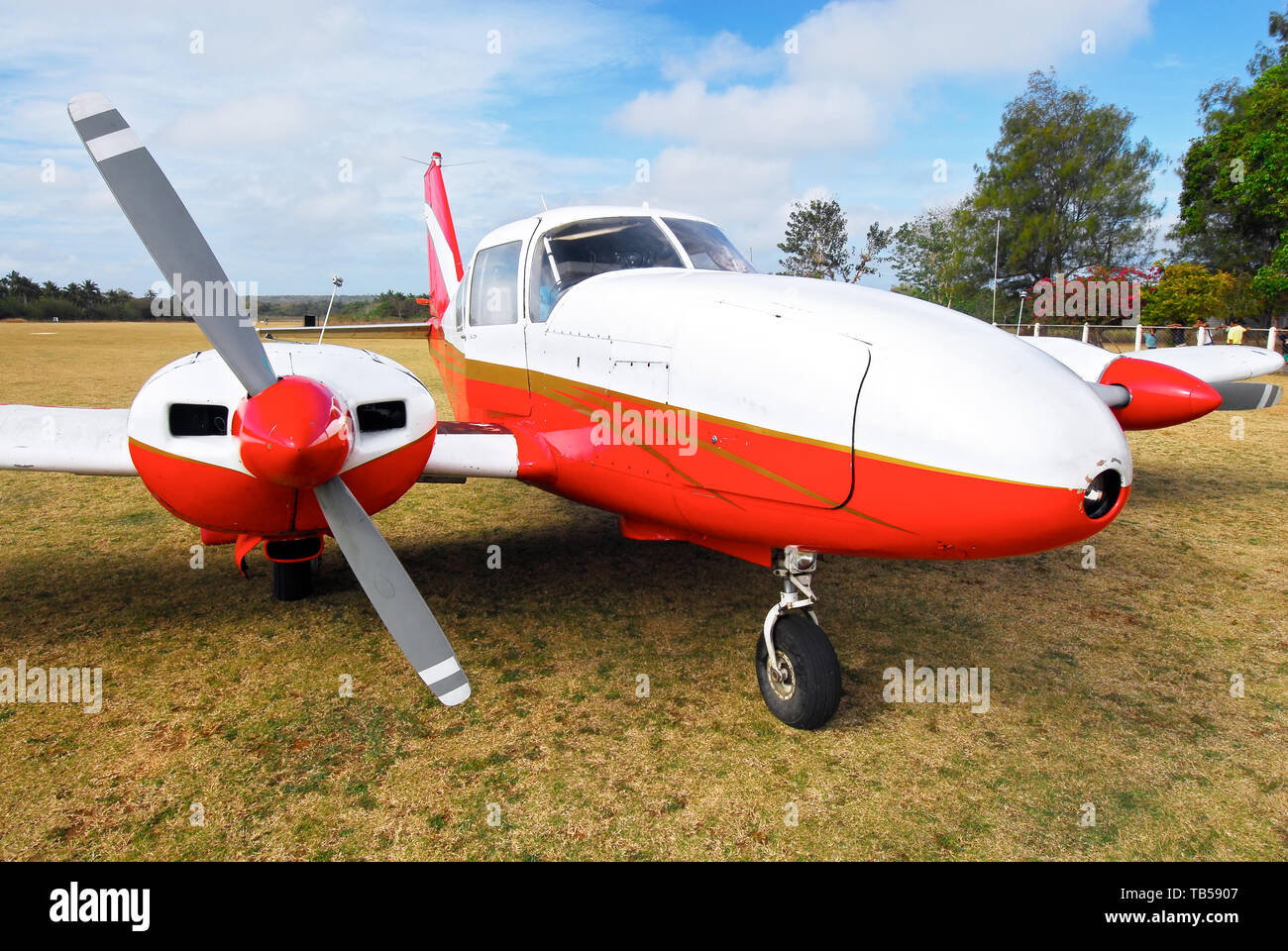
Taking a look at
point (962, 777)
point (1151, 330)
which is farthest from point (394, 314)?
point (962, 777)

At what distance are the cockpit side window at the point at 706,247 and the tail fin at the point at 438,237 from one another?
17.1ft

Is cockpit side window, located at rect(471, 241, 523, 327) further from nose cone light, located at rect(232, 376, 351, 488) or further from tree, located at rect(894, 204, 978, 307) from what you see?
tree, located at rect(894, 204, 978, 307)

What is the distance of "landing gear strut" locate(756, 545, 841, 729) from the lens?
3.62m

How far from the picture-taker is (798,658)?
12.0ft

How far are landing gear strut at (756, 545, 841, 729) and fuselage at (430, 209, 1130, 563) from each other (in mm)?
209

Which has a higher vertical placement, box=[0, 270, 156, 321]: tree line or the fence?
box=[0, 270, 156, 321]: tree line

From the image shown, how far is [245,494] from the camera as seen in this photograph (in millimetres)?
3498

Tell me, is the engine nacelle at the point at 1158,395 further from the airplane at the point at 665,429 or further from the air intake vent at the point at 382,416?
the air intake vent at the point at 382,416

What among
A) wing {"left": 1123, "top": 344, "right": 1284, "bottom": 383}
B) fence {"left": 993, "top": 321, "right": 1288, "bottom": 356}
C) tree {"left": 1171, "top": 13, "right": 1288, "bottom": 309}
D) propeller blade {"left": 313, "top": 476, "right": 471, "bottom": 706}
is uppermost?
tree {"left": 1171, "top": 13, "right": 1288, "bottom": 309}

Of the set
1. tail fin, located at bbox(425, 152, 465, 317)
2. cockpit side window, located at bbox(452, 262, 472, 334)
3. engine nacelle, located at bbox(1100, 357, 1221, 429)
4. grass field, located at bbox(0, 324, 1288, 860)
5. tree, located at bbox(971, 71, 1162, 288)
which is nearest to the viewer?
grass field, located at bbox(0, 324, 1288, 860)

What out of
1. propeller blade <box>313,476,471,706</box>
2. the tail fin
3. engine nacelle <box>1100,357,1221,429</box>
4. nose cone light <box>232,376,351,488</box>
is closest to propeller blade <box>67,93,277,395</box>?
nose cone light <box>232,376,351,488</box>

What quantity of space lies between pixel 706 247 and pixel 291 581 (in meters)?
3.87

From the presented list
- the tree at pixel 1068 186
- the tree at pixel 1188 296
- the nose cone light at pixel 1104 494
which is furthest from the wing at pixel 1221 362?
the tree at pixel 1068 186
